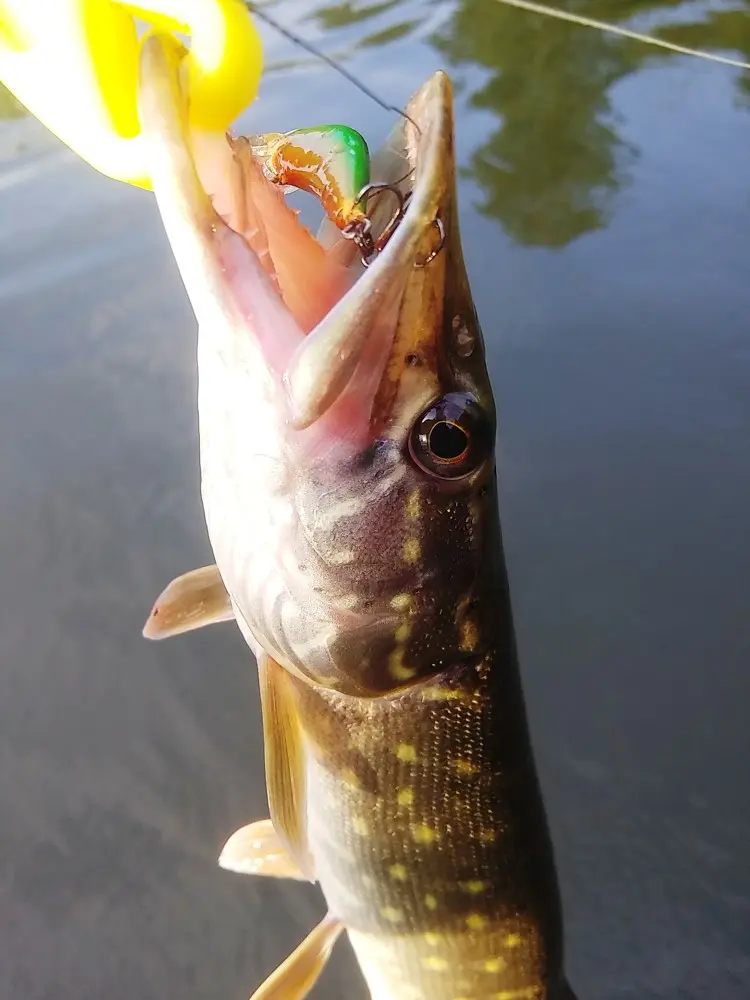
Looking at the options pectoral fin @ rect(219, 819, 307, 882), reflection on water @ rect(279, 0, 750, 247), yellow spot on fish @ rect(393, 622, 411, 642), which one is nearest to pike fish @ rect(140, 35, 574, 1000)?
yellow spot on fish @ rect(393, 622, 411, 642)

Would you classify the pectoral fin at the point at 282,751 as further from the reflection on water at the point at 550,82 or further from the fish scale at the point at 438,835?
the reflection on water at the point at 550,82

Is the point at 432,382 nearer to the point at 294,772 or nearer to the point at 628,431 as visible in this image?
the point at 294,772

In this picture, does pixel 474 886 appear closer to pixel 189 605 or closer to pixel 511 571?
pixel 189 605

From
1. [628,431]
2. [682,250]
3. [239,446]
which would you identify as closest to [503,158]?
[682,250]

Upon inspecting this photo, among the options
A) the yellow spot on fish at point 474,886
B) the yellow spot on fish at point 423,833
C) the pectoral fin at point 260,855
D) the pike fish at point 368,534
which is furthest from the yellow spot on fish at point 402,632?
the pectoral fin at point 260,855

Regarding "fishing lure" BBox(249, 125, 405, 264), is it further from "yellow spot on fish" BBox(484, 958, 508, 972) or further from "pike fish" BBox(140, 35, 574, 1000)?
"yellow spot on fish" BBox(484, 958, 508, 972)

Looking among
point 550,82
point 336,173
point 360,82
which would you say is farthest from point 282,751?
point 550,82
